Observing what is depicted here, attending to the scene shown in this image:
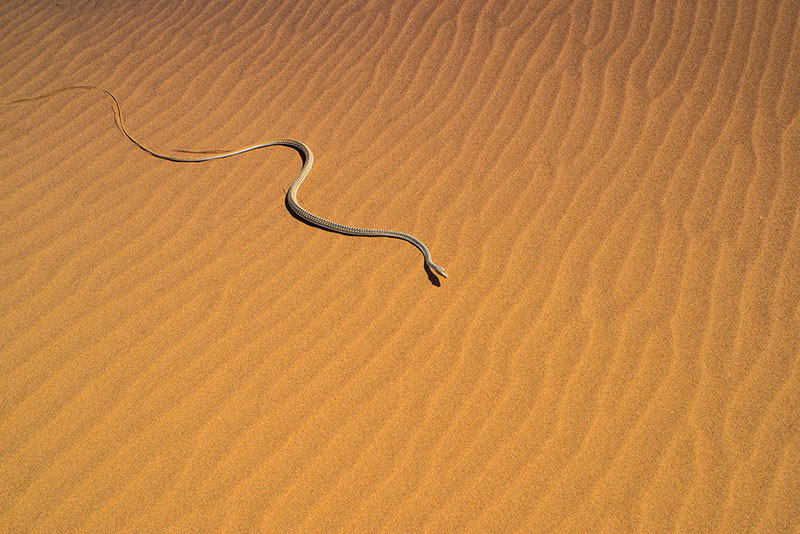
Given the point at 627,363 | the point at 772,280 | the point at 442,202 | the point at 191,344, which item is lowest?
the point at 191,344

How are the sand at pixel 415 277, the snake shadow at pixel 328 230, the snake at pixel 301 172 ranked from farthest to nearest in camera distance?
the snake at pixel 301 172
the snake shadow at pixel 328 230
the sand at pixel 415 277

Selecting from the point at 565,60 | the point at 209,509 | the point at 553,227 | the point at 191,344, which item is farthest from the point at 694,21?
the point at 209,509

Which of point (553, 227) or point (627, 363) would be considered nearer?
point (627, 363)

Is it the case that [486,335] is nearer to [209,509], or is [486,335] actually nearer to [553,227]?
[553,227]

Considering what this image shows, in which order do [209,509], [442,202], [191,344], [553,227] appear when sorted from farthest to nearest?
[442,202] < [553,227] < [191,344] < [209,509]

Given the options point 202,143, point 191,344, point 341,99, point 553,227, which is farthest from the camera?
point 341,99
